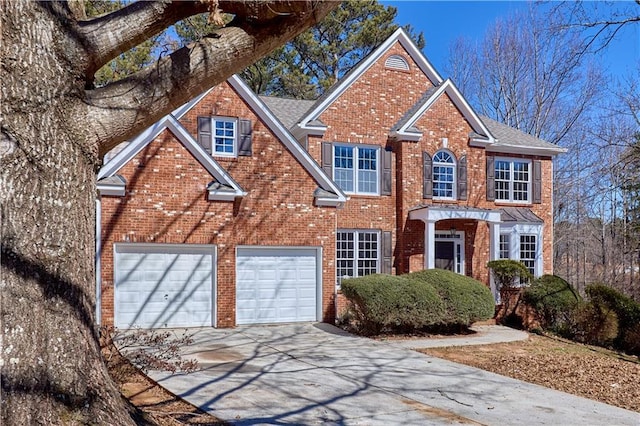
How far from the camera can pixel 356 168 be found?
725 inches

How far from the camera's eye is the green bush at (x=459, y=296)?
48.4 ft

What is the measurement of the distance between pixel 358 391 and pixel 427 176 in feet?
38.0

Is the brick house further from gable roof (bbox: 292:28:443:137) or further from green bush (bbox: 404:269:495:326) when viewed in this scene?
green bush (bbox: 404:269:495:326)

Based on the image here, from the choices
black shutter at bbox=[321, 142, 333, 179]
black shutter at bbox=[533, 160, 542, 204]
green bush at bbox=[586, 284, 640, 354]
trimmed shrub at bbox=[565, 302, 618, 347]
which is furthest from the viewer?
black shutter at bbox=[533, 160, 542, 204]

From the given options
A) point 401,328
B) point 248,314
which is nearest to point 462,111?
point 401,328

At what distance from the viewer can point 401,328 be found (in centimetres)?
1481

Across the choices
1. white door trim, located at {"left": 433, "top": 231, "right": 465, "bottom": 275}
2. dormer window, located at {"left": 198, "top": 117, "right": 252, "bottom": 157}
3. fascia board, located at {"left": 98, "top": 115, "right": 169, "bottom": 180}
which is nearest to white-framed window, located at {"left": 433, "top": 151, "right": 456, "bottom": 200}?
white door trim, located at {"left": 433, "top": 231, "right": 465, "bottom": 275}

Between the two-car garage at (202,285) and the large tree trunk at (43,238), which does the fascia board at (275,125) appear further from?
the large tree trunk at (43,238)

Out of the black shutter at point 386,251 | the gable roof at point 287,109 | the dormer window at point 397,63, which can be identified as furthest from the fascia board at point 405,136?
the gable roof at point 287,109

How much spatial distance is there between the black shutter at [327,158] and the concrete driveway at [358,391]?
6.91 m

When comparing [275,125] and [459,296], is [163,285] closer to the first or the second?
[275,125]

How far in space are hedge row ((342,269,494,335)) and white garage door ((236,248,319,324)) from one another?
5.37 feet

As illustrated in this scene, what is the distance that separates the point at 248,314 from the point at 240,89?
20.4 feet

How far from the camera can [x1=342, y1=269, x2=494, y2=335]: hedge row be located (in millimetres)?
13961
